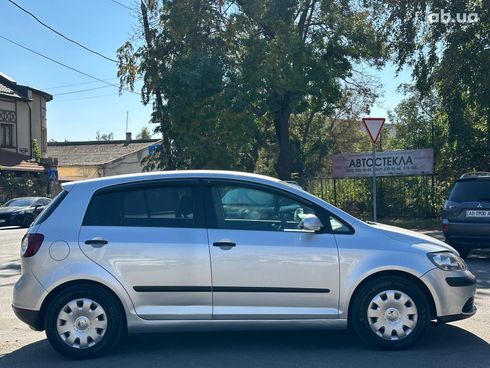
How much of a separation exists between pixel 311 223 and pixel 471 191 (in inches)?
255

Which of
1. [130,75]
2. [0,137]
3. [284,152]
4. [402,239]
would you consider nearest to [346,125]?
[284,152]

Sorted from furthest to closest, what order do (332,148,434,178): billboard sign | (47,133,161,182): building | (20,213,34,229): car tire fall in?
(47,133,161,182): building, (20,213,34,229): car tire, (332,148,434,178): billboard sign

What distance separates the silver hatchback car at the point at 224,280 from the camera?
218 inches

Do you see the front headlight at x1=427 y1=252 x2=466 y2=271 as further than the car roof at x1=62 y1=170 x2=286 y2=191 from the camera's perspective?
No

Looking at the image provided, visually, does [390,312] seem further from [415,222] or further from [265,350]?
[415,222]

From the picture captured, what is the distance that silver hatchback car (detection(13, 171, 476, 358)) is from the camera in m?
5.54

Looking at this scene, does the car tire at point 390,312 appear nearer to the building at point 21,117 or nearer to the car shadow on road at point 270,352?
the car shadow on road at point 270,352

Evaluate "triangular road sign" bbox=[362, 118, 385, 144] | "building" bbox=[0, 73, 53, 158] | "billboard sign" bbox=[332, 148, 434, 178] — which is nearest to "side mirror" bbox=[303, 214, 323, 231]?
"triangular road sign" bbox=[362, 118, 385, 144]

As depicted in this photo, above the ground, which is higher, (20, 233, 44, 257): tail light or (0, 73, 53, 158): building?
(0, 73, 53, 158): building

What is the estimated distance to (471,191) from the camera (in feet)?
35.9

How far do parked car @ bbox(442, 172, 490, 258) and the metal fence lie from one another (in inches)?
372

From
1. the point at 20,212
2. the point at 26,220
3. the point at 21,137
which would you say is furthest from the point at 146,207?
the point at 21,137

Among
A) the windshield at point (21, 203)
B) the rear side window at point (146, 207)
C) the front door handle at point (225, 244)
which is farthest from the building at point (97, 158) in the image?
the front door handle at point (225, 244)
